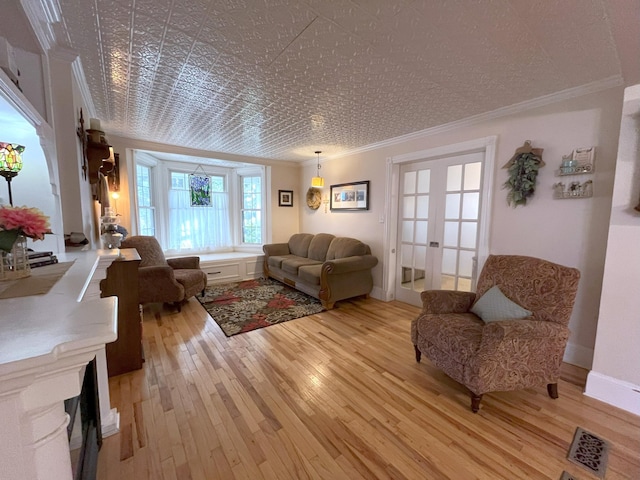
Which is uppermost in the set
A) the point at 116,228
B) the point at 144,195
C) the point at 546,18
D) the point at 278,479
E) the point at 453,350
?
the point at 546,18

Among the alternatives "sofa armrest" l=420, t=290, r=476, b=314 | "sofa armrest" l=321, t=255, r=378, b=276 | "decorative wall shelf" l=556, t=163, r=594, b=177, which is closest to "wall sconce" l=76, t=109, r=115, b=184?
"sofa armrest" l=321, t=255, r=378, b=276

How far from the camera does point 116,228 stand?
2.28 m

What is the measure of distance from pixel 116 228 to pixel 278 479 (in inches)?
88.4

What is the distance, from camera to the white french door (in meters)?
2.90

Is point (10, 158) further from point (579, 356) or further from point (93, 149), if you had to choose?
point (579, 356)

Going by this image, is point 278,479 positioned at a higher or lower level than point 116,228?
lower

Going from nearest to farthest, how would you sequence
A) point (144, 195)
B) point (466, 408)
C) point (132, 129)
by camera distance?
point (466, 408)
point (132, 129)
point (144, 195)

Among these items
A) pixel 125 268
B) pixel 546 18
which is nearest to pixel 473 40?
pixel 546 18

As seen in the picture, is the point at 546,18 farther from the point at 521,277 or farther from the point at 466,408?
the point at 466,408

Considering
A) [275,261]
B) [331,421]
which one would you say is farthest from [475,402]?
[275,261]

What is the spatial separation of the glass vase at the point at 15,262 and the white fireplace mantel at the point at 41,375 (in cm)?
40

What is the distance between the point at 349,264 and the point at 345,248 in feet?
1.55

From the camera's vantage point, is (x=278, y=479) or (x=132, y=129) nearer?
(x=278, y=479)

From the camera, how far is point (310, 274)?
3648 mm
